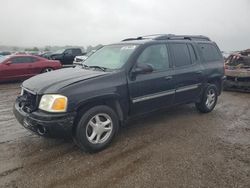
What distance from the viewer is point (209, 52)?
18.4 ft

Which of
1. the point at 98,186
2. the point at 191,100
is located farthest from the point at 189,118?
the point at 98,186

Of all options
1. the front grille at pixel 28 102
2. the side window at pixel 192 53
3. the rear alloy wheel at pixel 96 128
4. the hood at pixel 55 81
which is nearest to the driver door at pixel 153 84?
the rear alloy wheel at pixel 96 128

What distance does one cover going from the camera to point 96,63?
14.6 ft

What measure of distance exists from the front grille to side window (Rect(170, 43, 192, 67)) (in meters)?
2.80

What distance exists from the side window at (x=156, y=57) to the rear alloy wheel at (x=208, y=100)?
1.64 meters

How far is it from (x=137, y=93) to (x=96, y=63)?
1122 millimetres

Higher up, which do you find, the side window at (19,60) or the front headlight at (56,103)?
the side window at (19,60)

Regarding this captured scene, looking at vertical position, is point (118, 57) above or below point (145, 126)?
above

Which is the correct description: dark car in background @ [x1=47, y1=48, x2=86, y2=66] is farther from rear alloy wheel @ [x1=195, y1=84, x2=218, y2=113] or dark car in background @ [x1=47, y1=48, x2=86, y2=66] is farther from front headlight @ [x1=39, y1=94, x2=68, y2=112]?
front headlight @ [x1=39, y1=94, x2=68, y2=112]

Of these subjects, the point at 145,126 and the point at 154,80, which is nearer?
the point at 154,80

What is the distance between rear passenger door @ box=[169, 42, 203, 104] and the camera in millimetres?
4605

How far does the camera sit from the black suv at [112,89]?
10.5 feet

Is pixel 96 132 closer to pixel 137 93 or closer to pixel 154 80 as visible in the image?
pixel 137 93

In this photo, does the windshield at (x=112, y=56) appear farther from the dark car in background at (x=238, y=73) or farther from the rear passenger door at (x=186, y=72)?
the dark car in background at (x=238, y=73)
